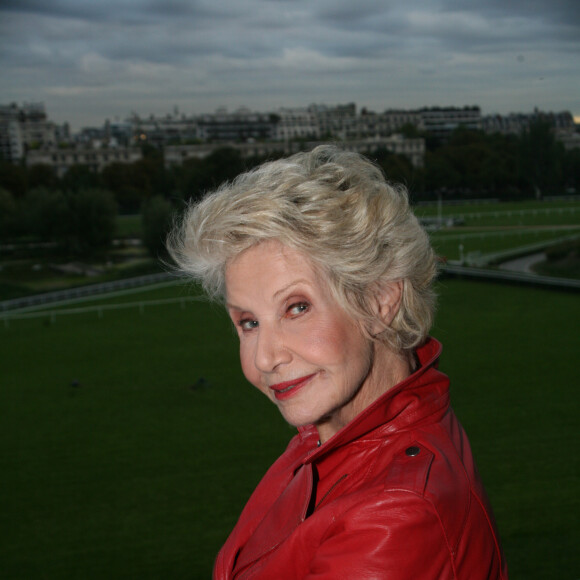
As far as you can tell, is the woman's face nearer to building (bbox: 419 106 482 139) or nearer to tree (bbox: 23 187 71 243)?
tree (bbox: 23 187 71 243)

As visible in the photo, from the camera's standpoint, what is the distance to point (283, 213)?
24.0 inches

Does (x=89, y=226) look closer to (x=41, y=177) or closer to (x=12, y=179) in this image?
(x=12, y=179)

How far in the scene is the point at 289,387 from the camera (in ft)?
2.08

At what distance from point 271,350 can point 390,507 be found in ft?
0.62

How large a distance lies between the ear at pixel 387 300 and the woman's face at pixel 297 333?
34mm

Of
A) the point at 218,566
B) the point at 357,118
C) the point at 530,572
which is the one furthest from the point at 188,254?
the point at 357,118

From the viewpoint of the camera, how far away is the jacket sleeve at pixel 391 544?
0.47 m

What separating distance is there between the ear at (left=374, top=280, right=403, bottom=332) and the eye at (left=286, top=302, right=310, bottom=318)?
0.08 metres

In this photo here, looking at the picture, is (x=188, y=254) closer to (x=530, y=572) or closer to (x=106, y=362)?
(x=530, y=572)

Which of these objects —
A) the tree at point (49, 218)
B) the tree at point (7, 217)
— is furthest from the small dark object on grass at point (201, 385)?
the tree at point (7, 217)

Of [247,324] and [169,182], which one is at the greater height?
[247,324]

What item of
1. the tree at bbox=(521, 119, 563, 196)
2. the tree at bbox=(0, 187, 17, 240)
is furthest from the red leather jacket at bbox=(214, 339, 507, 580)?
the tree at bbox=(521, 119, 563, 196)

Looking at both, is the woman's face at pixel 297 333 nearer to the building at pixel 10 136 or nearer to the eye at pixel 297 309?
the eye at pixel 297 309

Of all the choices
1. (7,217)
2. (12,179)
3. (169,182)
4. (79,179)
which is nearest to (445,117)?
(169,182)
